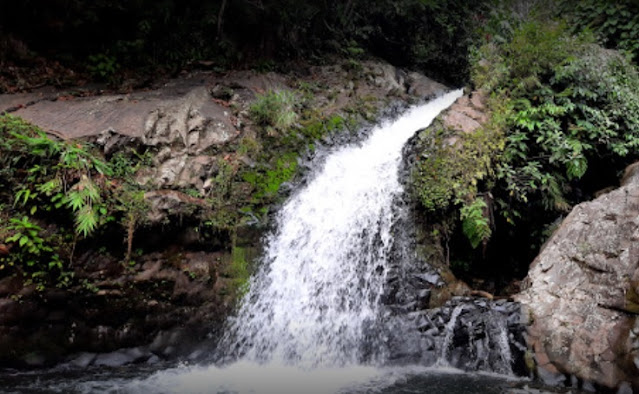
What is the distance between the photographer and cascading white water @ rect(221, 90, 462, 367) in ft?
16.5

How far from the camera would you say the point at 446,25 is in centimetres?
1329

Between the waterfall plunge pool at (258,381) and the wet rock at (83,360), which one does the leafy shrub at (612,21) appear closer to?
the waterfall plunge pool at (258,381)

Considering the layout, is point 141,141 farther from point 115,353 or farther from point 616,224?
point 616,224

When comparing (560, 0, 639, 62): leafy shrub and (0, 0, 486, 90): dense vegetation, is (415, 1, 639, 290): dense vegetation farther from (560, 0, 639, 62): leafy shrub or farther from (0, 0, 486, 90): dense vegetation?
(0, 0, 486, 90): dense vegetation

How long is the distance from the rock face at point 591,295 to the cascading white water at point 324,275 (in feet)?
7.01

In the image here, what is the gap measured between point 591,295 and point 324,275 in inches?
138

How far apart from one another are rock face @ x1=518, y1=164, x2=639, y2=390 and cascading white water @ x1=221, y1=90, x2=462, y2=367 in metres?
2.14

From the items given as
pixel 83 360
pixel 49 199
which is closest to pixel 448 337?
pixel 83 360

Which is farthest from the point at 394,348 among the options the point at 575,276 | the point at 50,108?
the point at 50,108

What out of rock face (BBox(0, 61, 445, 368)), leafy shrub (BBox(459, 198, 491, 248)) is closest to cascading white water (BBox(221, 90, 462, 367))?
rock face (BBox(0, 61, 445, 368))

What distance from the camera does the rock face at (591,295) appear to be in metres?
3.92

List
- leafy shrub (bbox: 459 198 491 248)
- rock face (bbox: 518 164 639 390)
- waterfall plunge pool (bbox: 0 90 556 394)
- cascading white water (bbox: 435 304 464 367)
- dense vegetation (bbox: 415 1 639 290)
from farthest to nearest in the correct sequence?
dense vegetation (bbox: 415 1 639 290) < leafy shrub (bbox: 459 198 491 248) < cascading white water (bbox: 435 304 464 367) < waterfall plunge pool (bbox: 0 90 556 394) < rock face (bbox: 518 164 639 390)

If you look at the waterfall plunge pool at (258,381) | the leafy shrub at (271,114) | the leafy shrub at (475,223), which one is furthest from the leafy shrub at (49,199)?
the leafy shrub at (475,223)

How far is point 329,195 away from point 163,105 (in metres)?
3.72
